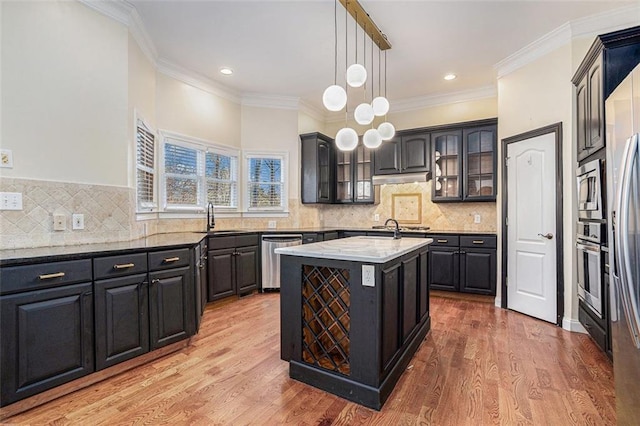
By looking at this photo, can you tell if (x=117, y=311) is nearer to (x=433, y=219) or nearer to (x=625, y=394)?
(x=625, y=394)

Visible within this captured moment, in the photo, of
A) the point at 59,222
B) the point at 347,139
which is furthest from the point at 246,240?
the point at 347,139

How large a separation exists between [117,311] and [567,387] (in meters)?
3.20

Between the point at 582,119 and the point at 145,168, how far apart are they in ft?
14.6

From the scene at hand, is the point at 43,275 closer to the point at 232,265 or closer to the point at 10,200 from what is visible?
the point at 10,200

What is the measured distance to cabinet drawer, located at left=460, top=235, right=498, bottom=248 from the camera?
417 cm

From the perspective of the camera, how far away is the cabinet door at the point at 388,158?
5.17 meters

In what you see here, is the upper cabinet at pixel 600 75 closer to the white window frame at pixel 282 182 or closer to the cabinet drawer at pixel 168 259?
the cabinet drawer at pixel 168 259

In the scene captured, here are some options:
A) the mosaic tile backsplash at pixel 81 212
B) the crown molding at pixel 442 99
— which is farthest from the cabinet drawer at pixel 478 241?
the crown molding at pixel 442 99

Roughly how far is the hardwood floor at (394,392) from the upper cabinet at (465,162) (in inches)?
84.0

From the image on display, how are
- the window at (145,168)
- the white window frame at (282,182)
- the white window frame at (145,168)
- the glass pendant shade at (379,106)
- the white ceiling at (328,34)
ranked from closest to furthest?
1. the glass pendant shade at (379,106)
2. the white ceiling at (328,34)
3. the white window frame at (145,168)
4. the window at (145,168)
5. the white window frame at (282,182)

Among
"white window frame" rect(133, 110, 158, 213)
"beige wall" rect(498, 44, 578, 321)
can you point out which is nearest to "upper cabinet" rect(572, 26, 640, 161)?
"beige wall" rect(498, 44, 578, 321)

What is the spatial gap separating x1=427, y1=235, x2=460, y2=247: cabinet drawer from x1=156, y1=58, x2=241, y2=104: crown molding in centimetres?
370

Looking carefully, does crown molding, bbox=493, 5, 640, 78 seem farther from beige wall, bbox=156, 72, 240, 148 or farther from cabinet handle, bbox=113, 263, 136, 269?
cabinet handle, bbox=113, 263, 136, 269

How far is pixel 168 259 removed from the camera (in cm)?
266
